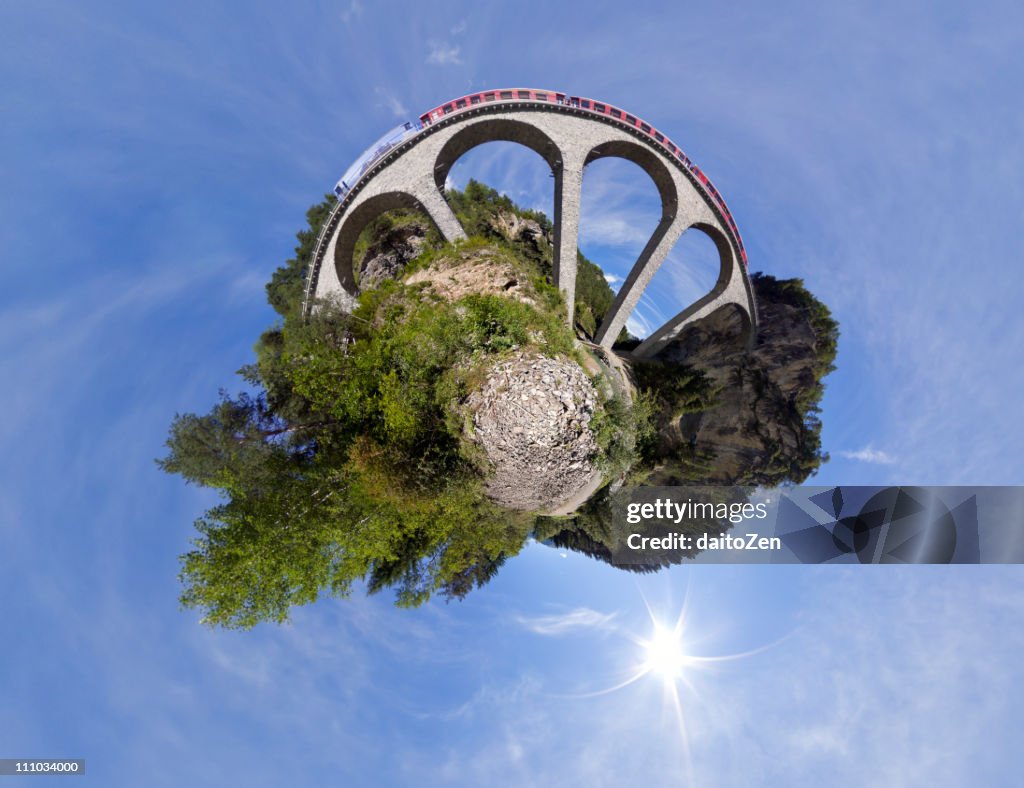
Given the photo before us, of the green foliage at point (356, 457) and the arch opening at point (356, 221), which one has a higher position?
the arch opening at point (356, 221)

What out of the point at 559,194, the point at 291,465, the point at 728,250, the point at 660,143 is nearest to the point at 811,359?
the point at 728,250

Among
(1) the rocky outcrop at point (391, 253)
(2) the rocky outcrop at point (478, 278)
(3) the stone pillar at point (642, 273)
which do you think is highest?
(1) the rocky outcrop at point (391, 253)

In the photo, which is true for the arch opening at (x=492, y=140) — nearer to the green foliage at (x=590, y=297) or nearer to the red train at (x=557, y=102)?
the red train at (x=557, y=102)

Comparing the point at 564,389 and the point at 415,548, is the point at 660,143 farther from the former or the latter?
the point at 415,548

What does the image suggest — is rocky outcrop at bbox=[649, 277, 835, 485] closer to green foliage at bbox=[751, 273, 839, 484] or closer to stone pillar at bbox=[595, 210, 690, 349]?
green foliage at bbox=[751, 273, 839, 484]

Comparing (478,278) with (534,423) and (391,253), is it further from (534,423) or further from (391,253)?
(391,253)

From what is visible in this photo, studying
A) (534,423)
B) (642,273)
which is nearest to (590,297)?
(642,273)

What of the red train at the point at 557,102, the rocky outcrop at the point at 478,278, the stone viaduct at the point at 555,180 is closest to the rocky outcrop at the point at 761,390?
the stone viaduct at the point at 555,180
